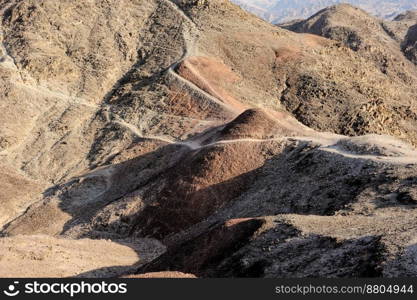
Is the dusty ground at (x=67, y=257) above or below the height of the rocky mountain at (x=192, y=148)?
below

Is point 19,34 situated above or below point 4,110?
above

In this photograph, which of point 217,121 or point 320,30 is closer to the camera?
point 217,121

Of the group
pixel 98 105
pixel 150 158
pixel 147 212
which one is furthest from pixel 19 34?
pixel 147 212

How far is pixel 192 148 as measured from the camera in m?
44.9

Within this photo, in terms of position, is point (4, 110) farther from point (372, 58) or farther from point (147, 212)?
point (372, 58)

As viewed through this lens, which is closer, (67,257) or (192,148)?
(67,257)

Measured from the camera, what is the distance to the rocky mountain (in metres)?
24.6

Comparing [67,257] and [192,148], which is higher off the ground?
[192,148]

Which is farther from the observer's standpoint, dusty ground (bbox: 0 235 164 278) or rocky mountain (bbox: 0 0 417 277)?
dusty ground (bbox: 0 235 164 278)

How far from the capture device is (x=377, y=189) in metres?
28.2

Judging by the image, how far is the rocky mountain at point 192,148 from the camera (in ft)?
80.8

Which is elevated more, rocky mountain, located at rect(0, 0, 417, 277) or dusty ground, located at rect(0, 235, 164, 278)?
rocky mountain, located at rect(0, 0, 417, 277)

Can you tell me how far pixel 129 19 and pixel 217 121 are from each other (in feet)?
84.1

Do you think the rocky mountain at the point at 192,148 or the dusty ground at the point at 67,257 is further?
the dusty ground at the point at 67,257
